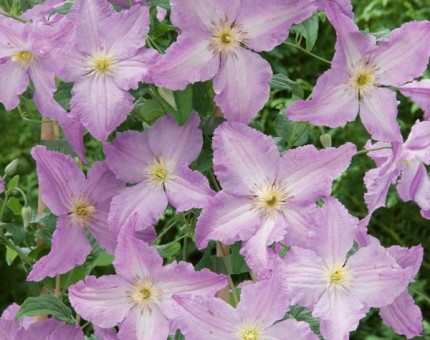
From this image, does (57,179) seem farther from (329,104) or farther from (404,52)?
(404,52)

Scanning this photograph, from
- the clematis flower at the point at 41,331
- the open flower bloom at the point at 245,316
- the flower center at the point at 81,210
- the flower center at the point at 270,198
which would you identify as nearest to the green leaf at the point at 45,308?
the clematis flower at the point at 41,331

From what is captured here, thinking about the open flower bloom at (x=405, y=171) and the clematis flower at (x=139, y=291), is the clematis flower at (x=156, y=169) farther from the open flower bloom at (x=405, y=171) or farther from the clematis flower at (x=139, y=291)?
the open flower bloom at (x=405, y=171)

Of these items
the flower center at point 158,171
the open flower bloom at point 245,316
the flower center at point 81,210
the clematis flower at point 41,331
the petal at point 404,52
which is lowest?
the clematis flower at point 41,331

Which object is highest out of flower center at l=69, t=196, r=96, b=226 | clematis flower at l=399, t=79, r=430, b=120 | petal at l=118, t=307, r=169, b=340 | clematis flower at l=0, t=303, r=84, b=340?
clematis flower at l=399, t=79, r=430, b=120

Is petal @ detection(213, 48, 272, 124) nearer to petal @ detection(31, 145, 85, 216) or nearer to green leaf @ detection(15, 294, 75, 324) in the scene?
petal @ detection(31, 145, 85, 216)

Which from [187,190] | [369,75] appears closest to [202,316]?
[187,190]

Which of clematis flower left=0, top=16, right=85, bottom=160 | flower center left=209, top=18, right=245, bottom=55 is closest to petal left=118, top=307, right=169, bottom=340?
clematis flower left=0, top=16, right=85, bottom=160
